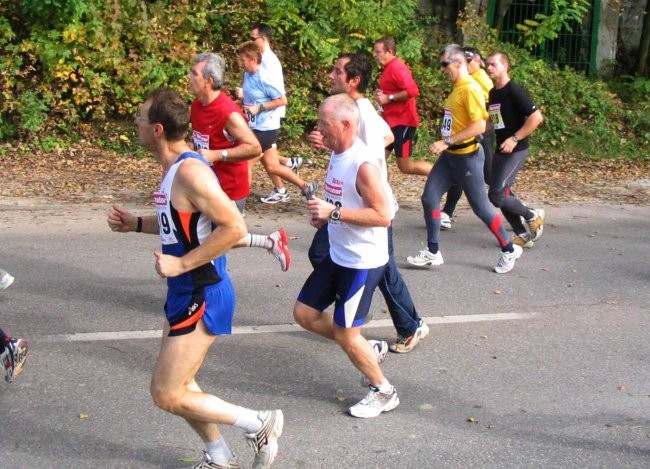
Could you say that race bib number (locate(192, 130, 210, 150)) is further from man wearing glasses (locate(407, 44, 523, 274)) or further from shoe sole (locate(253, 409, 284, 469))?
shoe sole (locate(253, 409, 284, 469))

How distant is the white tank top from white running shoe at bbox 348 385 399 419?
707 millimetres

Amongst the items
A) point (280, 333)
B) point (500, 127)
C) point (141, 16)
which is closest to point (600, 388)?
point (280, 333)

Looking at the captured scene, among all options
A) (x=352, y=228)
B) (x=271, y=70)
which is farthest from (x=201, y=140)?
(x=271, y=70)

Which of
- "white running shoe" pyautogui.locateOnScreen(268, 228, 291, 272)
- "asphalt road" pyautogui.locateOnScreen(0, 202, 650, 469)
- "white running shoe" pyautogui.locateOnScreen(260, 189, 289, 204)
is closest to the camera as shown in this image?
"asphalt road" pyautogui.locateOnScreen(0, 202, 650, 469)

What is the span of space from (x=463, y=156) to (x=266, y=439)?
4.38m

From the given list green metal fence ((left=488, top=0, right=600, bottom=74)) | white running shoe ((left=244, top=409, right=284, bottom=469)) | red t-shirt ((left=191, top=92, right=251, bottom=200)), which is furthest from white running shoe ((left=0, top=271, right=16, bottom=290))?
green metal fence ((left=488, top=0, right=600, bottom=74))

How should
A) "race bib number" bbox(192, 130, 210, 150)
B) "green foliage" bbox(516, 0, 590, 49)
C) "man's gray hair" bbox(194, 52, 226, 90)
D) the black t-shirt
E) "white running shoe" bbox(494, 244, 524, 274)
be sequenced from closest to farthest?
"man's gray hair" bbox(194, 52, 226, 90), "race bib number" bbox(192, 130, 210, 150), "white running shoe" bbox(494, 244, 524, 274), the black t-shirt, "green foliage" bbox(516, 0, 590, 49)

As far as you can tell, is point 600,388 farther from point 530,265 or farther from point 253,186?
point 253,186

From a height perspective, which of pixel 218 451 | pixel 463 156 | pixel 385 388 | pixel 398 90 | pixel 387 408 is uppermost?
pixel 398 90

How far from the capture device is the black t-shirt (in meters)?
8.55

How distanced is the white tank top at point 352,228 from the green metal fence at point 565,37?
45.0 feet

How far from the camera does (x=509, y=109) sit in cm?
864

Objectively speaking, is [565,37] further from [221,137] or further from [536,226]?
[221,137]

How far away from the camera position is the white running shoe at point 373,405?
5270 millimetres
